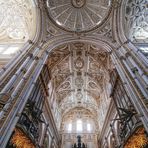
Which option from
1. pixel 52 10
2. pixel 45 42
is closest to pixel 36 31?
pixel 45 42

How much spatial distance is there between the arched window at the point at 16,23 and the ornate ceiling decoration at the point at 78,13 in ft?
5.79

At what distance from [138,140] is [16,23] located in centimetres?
1331

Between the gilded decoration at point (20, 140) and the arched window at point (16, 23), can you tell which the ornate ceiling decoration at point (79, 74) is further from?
the gilded decoration at point (20, 140)

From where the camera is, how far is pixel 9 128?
686cm

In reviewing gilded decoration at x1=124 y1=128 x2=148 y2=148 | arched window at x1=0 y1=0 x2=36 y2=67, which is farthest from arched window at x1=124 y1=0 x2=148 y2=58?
arched window at x1=0 y1=0 x2=36 y2=67

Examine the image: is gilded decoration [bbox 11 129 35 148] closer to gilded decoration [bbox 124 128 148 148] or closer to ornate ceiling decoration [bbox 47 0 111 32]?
gilded decoration [bbox 124 128 148 148]

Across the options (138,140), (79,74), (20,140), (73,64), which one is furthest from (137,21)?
(20,140)

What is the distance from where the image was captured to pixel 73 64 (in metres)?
17.0

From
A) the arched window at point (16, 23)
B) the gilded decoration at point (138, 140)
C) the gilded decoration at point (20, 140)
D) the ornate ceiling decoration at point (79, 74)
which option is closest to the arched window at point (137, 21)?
the ornate ceiling decoration at point (79, 74)

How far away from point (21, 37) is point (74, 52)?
4.98 m

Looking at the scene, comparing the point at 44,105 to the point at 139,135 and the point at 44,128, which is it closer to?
the point at 44,128

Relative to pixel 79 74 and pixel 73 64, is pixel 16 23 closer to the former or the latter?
pixel 73 64

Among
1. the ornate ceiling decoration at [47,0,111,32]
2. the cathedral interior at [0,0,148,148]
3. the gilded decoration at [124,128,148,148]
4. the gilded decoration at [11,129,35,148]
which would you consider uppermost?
the ornate ceiling decoration at [47,0,111,32]

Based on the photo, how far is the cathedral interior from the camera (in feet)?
30.2
